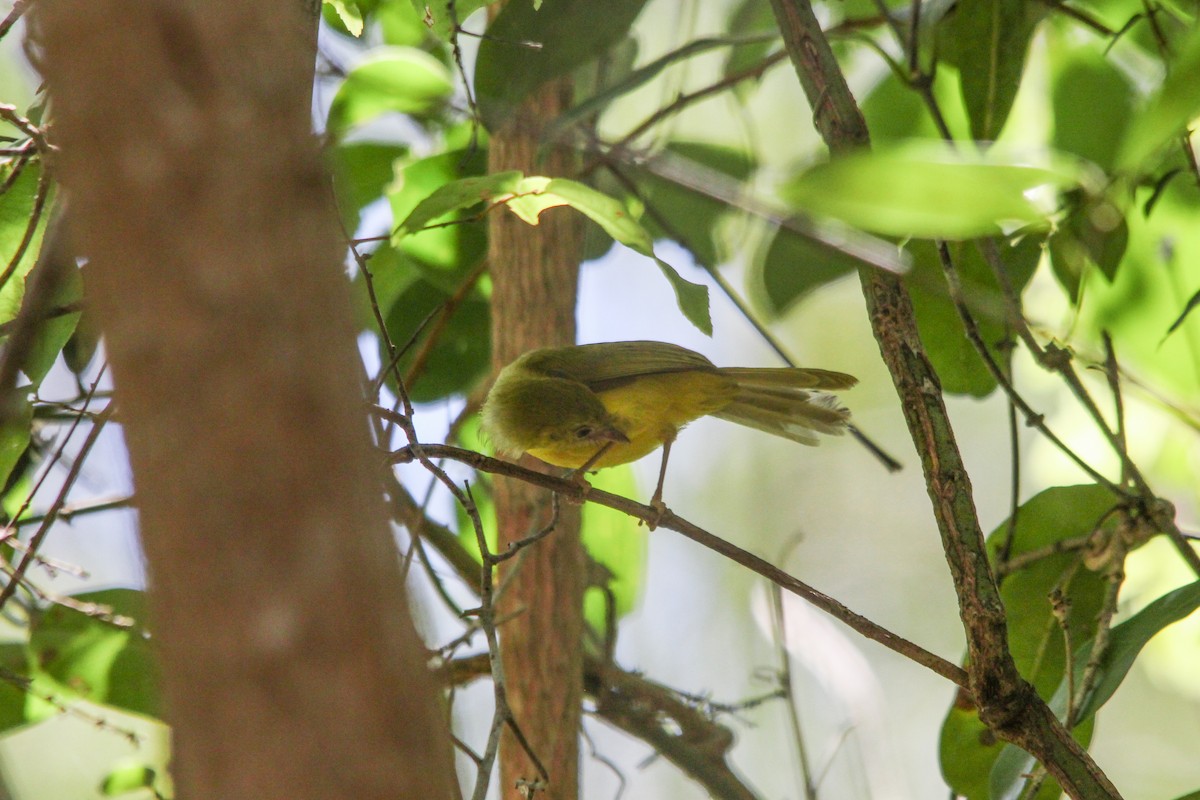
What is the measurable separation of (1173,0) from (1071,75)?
684 millimetres

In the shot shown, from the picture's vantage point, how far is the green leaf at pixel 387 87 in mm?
2494

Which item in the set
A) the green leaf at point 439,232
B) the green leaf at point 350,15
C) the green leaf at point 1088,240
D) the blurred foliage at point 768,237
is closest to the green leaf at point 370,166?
the blurred foliage at point 768,237

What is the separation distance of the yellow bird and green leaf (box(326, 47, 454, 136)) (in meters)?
0.71

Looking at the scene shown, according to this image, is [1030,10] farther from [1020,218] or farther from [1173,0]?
[1020,218]

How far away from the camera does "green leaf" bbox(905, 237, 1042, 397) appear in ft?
7.75

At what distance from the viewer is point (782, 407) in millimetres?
3180

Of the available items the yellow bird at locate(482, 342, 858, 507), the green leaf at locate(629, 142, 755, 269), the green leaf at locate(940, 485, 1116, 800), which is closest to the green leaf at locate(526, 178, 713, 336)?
the green leaf at locate(940, 485, 1116, 800)

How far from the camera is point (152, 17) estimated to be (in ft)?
2.18

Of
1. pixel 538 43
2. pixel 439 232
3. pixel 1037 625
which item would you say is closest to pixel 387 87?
pixel 538 43

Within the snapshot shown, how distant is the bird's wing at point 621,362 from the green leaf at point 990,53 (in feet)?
3.39

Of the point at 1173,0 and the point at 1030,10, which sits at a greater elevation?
the point at 1030,10

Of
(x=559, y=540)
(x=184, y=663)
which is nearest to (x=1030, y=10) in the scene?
(x=559, y=540)

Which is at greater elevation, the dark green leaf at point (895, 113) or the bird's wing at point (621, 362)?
the dark green leaf at point (895, 113)

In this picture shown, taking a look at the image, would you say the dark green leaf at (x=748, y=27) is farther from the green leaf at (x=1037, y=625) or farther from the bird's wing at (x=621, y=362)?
the green leaf at (x=1037, y=625)
